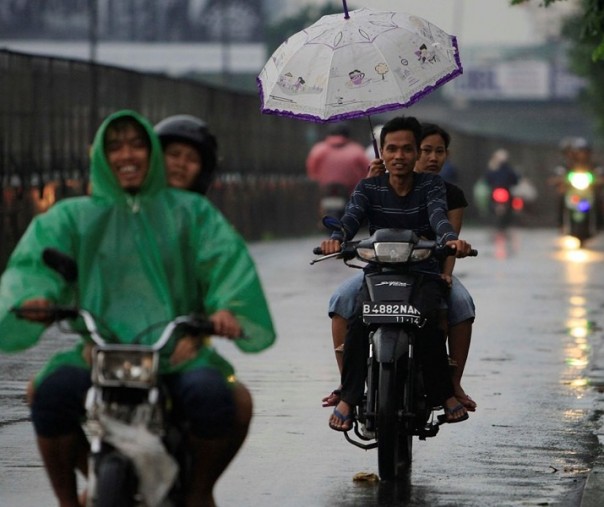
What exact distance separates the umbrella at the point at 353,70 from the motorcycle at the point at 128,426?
3.55 m

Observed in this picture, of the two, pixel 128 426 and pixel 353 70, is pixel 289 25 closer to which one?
pixel 353 70

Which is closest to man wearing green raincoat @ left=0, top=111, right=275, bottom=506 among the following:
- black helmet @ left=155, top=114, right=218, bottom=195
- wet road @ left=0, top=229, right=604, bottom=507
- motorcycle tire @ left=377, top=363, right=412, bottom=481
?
black helmet @ left=155, top=114, right=218, bottom=195

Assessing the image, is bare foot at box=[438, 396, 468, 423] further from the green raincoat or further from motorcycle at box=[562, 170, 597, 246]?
motorcycle at box=[562, 170, 597, 246]

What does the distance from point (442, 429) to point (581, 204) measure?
20548 millimetres

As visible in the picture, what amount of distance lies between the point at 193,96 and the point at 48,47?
229 feet

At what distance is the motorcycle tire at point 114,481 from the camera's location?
5652 mm

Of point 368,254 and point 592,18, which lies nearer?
point 368,254

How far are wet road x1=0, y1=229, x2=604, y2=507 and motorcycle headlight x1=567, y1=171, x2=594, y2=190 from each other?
1200 centimetres

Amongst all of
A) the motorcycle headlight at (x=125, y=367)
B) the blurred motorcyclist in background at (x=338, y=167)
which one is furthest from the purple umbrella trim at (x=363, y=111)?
the blurred motorcyclist in background at (x=338, y=167)

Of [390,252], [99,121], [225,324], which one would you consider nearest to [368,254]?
[390,252]

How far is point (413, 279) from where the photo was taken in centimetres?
846

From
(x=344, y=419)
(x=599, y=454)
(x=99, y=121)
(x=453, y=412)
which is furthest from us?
(x=99, y=121)

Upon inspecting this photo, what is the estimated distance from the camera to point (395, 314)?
27.3 feet

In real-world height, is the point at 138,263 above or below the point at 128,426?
above
